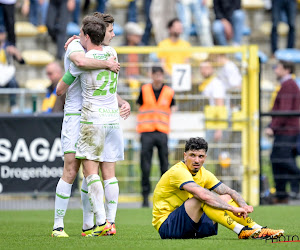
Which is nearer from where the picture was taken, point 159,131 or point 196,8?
point 159,131

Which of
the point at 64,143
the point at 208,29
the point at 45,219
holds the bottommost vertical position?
the point at 45,219

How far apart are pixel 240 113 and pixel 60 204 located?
5998mm

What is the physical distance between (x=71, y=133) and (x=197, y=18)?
409 inches

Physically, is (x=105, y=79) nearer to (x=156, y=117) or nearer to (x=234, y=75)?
(x=156, y=117)

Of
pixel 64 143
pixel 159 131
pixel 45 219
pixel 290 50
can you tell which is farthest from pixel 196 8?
pixel 64 143

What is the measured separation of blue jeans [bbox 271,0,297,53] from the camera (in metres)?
18.8

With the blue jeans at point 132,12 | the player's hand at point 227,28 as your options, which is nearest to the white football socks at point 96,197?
the player's hand at point 227,28

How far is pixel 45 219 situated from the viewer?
1125 centimetres

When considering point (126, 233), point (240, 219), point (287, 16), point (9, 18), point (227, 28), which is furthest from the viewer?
point (287, 16)

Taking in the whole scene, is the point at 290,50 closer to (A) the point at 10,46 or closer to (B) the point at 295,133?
(B) the point at 295,133

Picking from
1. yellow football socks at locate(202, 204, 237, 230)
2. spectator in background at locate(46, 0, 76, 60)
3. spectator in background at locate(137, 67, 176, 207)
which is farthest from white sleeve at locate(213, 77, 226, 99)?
yellow football socks at locate(202, 204, 237, 230)

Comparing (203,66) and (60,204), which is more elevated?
(203,66)

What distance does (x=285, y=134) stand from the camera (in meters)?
14.3

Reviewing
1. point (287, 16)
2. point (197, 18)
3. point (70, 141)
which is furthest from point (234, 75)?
point (70, 141)
